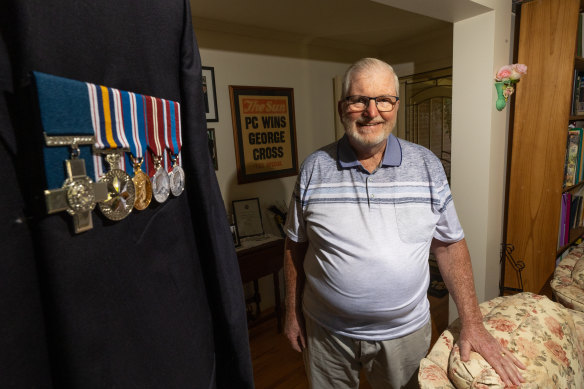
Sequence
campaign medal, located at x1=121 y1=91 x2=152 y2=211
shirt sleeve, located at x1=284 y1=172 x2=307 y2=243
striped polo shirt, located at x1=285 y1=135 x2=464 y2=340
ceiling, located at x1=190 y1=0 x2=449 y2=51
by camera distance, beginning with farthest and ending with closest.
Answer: ceiling, located at x1=190 y1=0 x2=449 y2=51
shirt sleeve, located at x1=284 y1=172 x2=307 y2=243
striped polo shirt, located at x1=285 y1=135 x2=464 y2=340
campaign medal, located at x1=121 y1=91 x2=152 y2=211

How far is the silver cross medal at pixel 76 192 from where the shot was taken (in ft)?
0.93

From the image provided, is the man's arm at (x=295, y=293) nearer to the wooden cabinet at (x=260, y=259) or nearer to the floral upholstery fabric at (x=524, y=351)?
the floral upholstery fabric at (x=524, y=351)

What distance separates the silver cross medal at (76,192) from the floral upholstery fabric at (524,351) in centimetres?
100

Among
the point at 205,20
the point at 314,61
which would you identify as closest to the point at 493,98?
the point at 314,61

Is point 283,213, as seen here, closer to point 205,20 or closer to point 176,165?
point 205,20

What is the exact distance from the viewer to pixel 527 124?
6.59ft

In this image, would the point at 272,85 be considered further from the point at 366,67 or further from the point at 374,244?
the point at 374,244

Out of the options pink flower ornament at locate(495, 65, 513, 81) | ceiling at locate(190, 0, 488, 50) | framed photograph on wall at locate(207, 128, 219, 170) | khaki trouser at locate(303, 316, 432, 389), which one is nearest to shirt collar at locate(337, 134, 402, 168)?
khaki trouser at locate(303, 316, 432, 389)

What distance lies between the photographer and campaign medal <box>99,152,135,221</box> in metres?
0.34

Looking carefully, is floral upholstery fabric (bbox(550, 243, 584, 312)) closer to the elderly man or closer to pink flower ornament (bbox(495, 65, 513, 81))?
the elderly man

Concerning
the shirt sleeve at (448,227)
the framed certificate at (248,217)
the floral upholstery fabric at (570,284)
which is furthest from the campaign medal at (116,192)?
the framed certificate at (248,217)

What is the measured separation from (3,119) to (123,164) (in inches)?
4.8

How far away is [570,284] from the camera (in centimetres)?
177

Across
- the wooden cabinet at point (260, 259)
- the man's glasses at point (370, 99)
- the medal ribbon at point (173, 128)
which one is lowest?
the wooden cabinet at point (260, 259)
